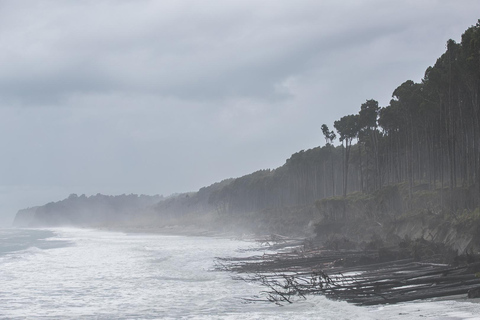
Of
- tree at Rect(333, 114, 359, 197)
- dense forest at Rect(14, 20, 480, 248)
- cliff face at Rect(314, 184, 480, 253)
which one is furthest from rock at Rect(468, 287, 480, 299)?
tree at Rect(333, 114, 359, 197)

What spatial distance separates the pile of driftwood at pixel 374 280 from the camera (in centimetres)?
1842

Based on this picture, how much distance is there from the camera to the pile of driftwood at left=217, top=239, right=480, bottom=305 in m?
18.4

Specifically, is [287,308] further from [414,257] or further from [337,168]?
[337,168]

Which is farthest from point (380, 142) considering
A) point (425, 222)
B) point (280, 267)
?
point (280, 267)

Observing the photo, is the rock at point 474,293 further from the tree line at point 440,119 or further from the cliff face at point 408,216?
the tree line at point 440,119

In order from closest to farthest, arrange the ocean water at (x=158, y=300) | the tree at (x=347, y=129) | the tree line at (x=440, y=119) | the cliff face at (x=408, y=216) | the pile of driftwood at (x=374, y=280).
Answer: the ocean water at (x=158, y=300) < the pile of driftwood at (x=374, y=280) < the cliff face at (x=408, y=216) < the tree line at (x=440, y=119) < the tree at (x=347, y=129)

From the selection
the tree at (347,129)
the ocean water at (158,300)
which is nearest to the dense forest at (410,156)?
the tree at (347,129)

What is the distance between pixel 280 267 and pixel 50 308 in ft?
51.6

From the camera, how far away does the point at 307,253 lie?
133 feet

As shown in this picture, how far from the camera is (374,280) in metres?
21.7

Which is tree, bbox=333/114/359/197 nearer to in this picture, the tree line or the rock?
the tree line

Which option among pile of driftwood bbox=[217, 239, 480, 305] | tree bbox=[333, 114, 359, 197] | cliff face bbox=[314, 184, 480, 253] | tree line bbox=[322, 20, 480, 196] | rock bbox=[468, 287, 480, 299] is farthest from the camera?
tree bbox=[333, 114, 359, 197]

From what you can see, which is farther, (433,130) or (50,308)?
(433,130)

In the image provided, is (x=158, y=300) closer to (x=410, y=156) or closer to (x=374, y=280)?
(x=374, y=280)
